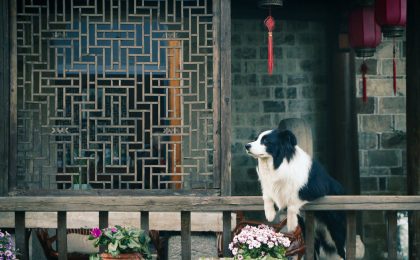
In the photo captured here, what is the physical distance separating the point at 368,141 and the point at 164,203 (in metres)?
4.82

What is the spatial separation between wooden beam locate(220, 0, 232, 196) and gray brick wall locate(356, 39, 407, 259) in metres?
4.06

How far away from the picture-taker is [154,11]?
949 cm

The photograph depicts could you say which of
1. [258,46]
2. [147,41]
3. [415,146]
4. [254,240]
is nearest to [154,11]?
[147,41]

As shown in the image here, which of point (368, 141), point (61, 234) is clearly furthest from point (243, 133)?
point (61, 234)

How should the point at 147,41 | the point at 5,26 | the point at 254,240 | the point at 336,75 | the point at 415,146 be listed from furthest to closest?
the point at 336,75 < the point at 147,41 < the point at 415,146 < the point at 5,26 < the point at 254,240

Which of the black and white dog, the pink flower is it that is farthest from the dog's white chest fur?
the pink flower

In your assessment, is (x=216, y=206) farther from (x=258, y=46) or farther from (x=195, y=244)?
(x=258, y=46)

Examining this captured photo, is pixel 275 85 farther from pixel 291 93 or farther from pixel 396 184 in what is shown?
pixel 396 184

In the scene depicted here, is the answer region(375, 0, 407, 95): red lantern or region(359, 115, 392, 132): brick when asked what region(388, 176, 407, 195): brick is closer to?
region(359, 115, 392, 132): brick

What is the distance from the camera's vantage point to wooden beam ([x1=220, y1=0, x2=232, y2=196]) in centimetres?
741

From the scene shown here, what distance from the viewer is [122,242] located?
666 cm

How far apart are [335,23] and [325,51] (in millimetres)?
422

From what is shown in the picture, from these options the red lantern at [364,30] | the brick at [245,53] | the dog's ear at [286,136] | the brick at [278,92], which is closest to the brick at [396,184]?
the brick at [278,92]

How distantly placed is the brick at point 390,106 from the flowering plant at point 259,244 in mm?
4877
